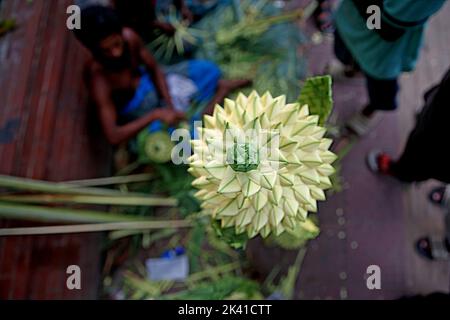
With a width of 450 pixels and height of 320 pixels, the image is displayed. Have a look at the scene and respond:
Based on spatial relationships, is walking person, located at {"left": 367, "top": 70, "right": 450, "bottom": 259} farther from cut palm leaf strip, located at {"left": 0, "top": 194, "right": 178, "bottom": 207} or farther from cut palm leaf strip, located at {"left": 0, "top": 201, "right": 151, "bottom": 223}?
cut palm leaf strip, located at {"left": 0, "top": 201, "right": 151, "bottom": 223}

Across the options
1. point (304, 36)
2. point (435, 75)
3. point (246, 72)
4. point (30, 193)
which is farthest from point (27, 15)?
point (435, 75)

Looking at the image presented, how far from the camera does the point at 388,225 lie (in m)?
1.83

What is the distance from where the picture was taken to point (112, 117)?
1.62 meters

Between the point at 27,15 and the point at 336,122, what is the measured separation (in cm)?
151

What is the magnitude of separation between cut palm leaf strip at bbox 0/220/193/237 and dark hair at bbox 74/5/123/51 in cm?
70

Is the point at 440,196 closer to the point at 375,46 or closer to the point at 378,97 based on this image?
the point at 378,97

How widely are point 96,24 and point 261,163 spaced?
891mm

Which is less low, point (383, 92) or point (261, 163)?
point (383, 92)

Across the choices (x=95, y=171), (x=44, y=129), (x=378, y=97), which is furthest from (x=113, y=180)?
(x=378, y=97)

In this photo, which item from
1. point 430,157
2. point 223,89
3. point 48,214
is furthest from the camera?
point 223,89

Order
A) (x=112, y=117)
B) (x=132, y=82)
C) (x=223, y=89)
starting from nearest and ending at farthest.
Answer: (x=112, y=117), (x=132, y=82), (x=223, y=89)

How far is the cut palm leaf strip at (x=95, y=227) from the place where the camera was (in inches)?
53.9

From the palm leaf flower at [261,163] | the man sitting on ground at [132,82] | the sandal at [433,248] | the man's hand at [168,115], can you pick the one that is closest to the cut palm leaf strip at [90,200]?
the man sitting on ground at [132,82]

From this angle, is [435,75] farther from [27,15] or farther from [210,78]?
[27,15]
